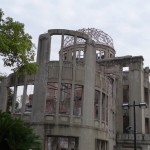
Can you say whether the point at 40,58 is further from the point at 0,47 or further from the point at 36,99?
the point at 0,47

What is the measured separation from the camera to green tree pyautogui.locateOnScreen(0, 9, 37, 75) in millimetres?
16361

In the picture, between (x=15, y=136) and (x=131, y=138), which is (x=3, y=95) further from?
(x=15, y=136)

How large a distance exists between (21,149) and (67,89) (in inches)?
631

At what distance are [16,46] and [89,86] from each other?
12463mm

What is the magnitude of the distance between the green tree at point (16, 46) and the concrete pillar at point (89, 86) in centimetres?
1050

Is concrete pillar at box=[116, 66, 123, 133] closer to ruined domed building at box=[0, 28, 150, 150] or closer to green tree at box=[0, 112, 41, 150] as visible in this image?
ruined domed building at box=[0, 28, 150, 150]

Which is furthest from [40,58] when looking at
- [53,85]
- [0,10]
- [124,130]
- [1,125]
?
[124,130]

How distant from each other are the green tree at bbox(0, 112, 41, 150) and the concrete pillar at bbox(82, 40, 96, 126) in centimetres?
1212

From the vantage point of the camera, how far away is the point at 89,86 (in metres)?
28.0

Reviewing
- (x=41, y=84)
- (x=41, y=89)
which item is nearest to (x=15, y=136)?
(x=41, y=89)

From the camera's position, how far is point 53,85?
1180 inches

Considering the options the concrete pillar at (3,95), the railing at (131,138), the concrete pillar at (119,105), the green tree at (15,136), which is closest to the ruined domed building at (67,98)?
the concrete pillar at (3,95)

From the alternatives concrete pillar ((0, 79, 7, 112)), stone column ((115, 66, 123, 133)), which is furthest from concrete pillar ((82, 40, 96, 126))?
stone column ((115, 66, 123, 133))

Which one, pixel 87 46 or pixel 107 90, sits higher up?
pixel 87 46
